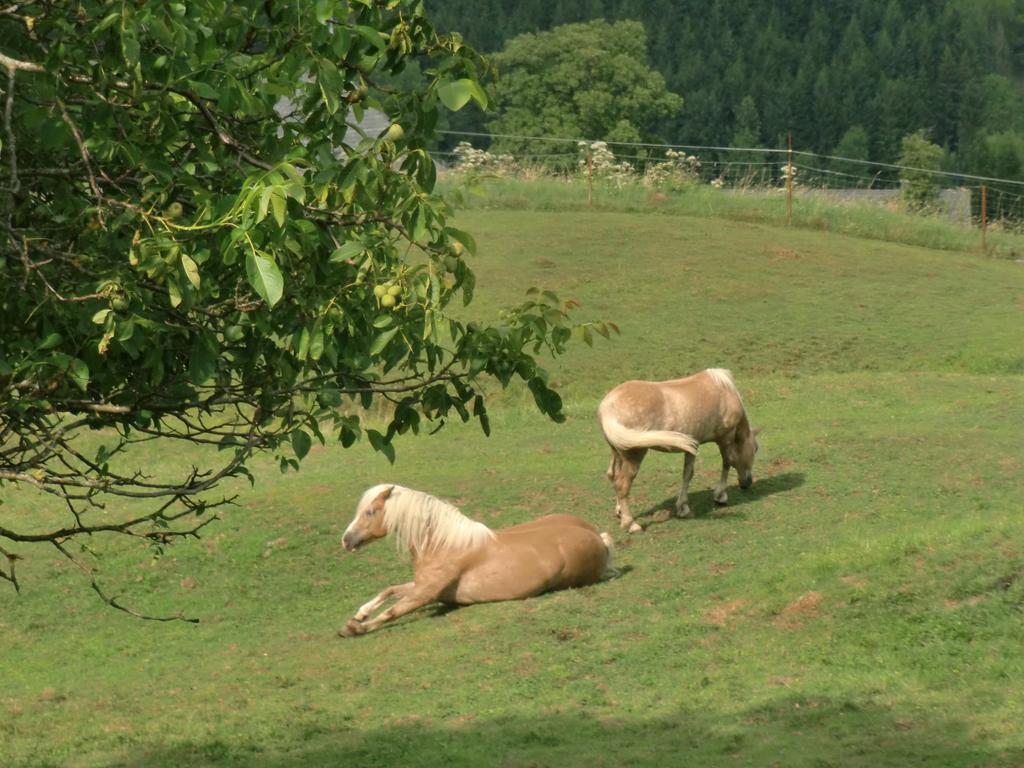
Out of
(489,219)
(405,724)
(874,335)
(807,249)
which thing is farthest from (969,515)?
(489,219)

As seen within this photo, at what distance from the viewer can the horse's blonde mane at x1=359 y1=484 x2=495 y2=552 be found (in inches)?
496

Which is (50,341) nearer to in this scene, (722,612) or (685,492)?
(722,612)

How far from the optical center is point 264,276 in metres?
4.73

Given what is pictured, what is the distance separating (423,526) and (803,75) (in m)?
121

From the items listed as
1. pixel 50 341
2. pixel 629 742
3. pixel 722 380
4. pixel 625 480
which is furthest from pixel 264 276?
pixel 722 380

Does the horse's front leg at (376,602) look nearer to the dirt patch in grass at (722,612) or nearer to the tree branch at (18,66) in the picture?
the dirt patch in grass at (722,612)

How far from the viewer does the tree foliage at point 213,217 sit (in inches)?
219

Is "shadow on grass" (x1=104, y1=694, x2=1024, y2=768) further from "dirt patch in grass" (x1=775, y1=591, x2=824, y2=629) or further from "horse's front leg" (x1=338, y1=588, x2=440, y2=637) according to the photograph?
"horse's front leg" (x1=338, y1=588, x2=440, y2=637)

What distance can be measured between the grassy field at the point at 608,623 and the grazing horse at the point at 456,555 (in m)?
0.22

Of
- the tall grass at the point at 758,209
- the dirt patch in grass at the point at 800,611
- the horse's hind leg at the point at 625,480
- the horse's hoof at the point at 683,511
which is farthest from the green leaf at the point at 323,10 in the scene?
the tall grass at the point at 758,209

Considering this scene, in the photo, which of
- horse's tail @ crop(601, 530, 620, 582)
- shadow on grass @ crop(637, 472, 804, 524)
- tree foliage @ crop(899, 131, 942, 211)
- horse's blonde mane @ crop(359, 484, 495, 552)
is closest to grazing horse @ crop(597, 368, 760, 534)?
shadow on grass @ crop(637, 472, 804, 524)

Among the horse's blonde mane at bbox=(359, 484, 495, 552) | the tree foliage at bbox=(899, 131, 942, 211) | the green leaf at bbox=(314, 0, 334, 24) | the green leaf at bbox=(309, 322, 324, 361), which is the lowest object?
the tree foliage at bbox=(899, 131, 942, 211)

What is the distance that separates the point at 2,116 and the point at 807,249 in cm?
2498

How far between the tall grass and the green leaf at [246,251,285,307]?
27669mm
